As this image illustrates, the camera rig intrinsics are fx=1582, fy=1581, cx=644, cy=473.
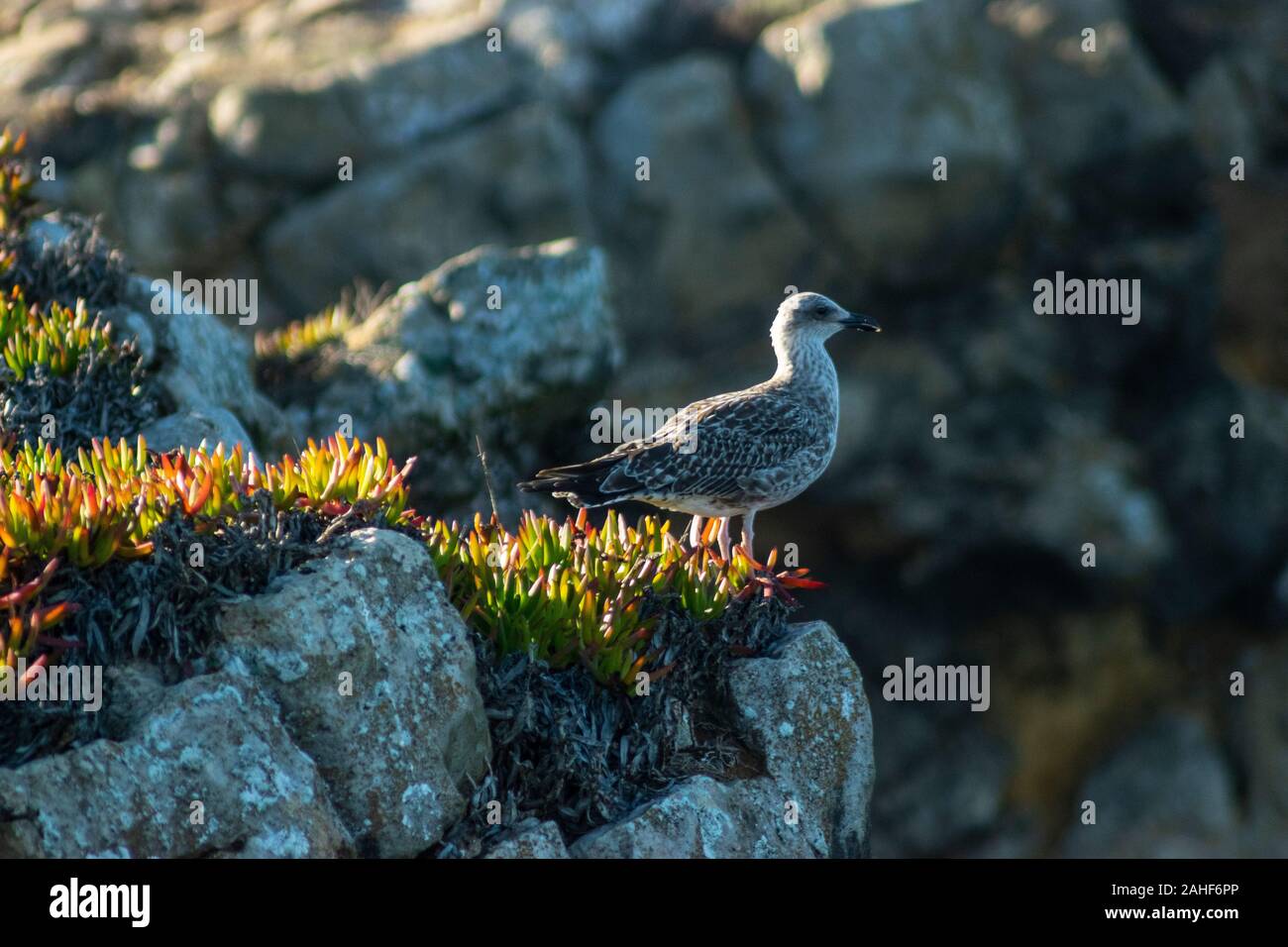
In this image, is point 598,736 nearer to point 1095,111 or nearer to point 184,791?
point 184,791

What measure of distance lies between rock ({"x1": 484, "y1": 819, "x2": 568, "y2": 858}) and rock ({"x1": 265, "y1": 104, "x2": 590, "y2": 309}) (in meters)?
19.9

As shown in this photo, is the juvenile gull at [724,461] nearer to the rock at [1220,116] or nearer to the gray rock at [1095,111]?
the gray rock at [1095,111]

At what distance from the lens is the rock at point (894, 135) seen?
27609 millimetres

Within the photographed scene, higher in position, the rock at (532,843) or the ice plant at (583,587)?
the ice plant at (583,587)

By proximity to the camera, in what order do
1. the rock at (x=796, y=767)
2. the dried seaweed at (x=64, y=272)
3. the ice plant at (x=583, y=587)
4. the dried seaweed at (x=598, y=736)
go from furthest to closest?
the dried seaweed at (x=64, y=272) < the ice plant at (x=583, y=587) < the rock at (x=796, y=767) < the dried seaweed at (x=598, y=736)

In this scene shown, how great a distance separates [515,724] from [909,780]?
19002mm

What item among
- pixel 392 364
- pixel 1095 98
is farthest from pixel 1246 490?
pixel 392 364

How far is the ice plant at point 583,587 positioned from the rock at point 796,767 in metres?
0.49

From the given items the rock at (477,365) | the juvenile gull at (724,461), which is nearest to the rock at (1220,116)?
the rock at (477,365)

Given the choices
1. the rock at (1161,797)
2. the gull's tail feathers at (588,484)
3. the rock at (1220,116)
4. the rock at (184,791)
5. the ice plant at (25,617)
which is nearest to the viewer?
the rock at (184,791)

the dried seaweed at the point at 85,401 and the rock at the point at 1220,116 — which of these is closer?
the dried seaweed at the point at 85,401

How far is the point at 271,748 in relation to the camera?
780 cm

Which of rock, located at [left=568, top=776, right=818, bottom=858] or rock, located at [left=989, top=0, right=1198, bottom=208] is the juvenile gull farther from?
rock, located at [left=989, top=0, right=1198, bottom=208]

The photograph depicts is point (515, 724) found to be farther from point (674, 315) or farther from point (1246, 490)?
point (1246, 490)
